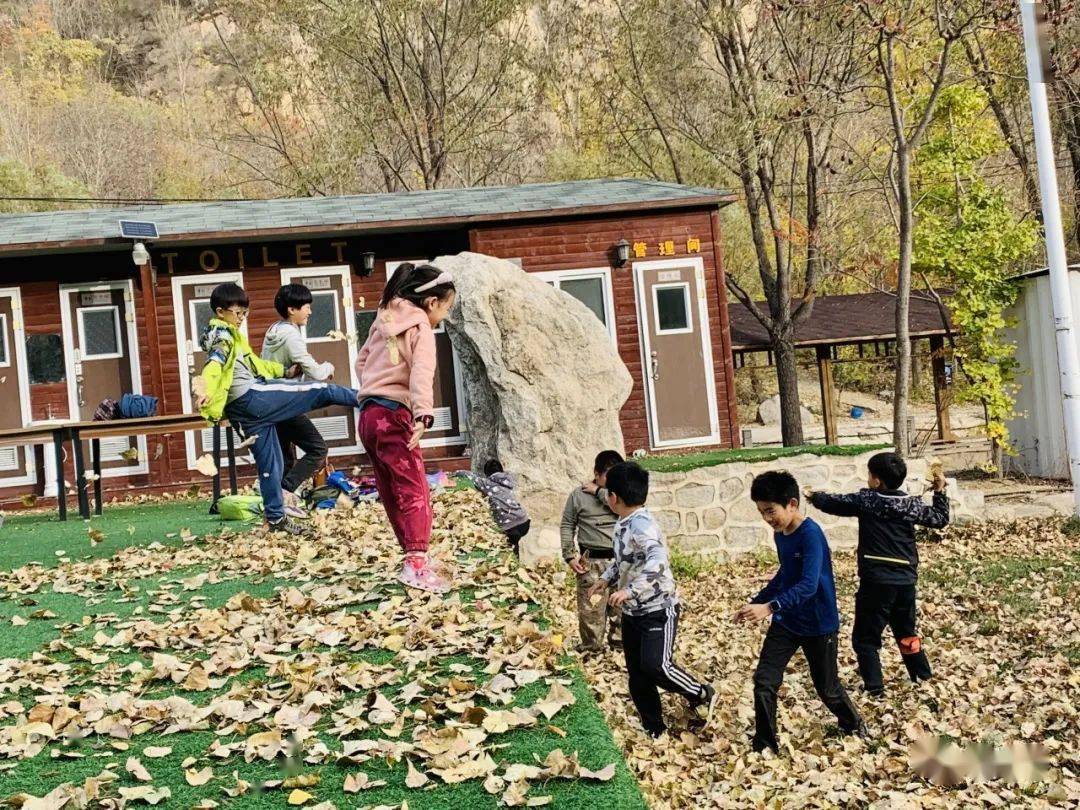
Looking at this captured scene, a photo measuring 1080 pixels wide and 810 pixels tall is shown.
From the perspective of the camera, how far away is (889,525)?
270 inches

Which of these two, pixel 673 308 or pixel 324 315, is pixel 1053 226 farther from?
pixel 324 315

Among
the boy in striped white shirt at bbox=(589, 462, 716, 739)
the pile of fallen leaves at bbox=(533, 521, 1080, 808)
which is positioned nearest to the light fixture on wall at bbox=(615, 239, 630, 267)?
the pile of fallen leaves at bbox=(533, 521, 1080, 808)

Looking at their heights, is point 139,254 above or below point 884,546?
above

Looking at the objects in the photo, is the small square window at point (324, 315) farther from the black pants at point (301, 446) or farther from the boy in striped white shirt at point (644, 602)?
the boy in striped white shirt at point (644, 602)

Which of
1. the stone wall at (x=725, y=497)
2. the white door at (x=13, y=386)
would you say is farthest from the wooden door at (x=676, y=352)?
the white door at (x=13, y=386)

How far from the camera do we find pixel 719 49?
24469 millimetres

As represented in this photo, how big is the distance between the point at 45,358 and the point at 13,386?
604 mm

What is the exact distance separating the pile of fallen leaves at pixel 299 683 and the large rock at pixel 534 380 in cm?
617

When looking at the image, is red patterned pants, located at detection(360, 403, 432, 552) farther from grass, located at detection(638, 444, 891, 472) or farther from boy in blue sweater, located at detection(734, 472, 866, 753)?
grass, located at detection(638, 444, 891, 472)

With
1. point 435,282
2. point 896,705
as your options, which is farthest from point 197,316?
point 896,705

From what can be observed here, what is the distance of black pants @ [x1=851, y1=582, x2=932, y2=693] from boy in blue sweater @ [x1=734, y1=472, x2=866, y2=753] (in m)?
1.10

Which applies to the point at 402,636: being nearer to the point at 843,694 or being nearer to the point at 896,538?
the point at 843,694

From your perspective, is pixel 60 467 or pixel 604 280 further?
pixel 604 280

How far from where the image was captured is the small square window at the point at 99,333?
16875mm
